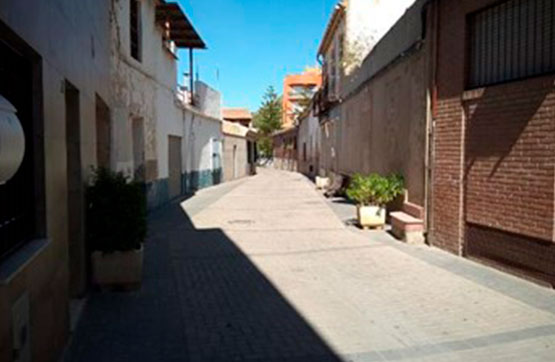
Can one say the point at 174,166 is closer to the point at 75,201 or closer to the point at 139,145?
the point at 139,145

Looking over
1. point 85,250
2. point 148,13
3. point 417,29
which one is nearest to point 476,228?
point 417,29

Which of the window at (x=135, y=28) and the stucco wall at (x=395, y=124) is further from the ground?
the window at (x=135, y=28)

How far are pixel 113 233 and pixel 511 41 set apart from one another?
20.0 ft

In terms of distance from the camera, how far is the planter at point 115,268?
6805 millimetres

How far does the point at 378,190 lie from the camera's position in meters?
12.2

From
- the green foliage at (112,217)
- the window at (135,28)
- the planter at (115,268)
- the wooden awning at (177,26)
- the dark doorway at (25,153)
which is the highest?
the wooden awning at (177,26)

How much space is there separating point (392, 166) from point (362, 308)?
7348 mm

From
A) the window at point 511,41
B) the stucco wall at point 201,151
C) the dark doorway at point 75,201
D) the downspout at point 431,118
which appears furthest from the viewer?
the stucco wall at point 201,151

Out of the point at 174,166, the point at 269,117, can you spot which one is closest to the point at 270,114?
the point at 269,117

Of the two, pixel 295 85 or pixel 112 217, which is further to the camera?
pixel 295 85

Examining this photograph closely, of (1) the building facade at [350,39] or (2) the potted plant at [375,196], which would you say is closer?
(2) the potted plant at [375,196]

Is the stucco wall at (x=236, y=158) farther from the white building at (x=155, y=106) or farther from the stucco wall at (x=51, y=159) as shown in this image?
the stucco wall at (x=51, y=159)

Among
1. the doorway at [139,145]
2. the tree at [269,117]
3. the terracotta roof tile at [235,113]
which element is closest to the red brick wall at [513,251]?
the doorway at [139,145]

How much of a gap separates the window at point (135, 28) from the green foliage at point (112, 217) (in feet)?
27.3
